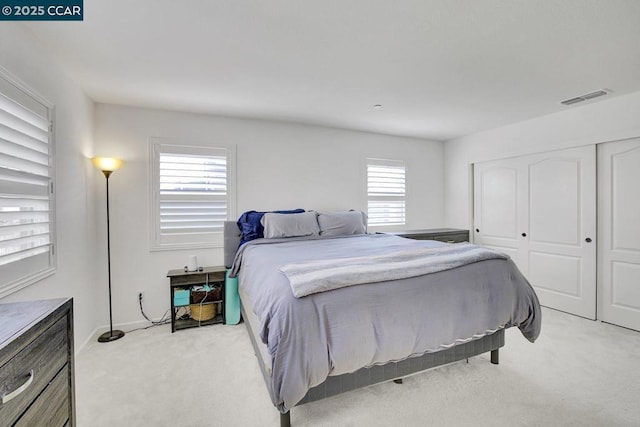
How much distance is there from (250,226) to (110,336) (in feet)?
5.66

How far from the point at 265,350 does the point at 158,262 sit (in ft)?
7.29

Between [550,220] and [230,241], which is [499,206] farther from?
[230,241]

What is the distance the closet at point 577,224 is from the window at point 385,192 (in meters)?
1.33

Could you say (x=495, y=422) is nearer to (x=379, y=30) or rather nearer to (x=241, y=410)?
(x=241, y=410)

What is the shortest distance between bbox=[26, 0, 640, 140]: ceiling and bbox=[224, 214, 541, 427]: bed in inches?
60.1

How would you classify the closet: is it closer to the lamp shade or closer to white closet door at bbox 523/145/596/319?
white closet door at bbox 523/145/596/319

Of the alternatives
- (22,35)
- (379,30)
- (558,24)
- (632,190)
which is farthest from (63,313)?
(632,190)

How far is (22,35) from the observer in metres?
1.76

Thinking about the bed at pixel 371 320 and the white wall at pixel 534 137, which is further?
the white wall at pixel 534 137

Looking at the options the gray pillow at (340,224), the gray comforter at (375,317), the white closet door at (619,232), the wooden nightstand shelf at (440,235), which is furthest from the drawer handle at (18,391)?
the white closet door at (619,232)

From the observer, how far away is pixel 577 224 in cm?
A: 331

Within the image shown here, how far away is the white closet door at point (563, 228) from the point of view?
3213 millimetres

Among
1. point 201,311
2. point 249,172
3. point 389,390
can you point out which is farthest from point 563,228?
point 201,311

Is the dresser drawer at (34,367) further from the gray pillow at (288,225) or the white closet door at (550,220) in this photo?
the white closet door at (550,220)
